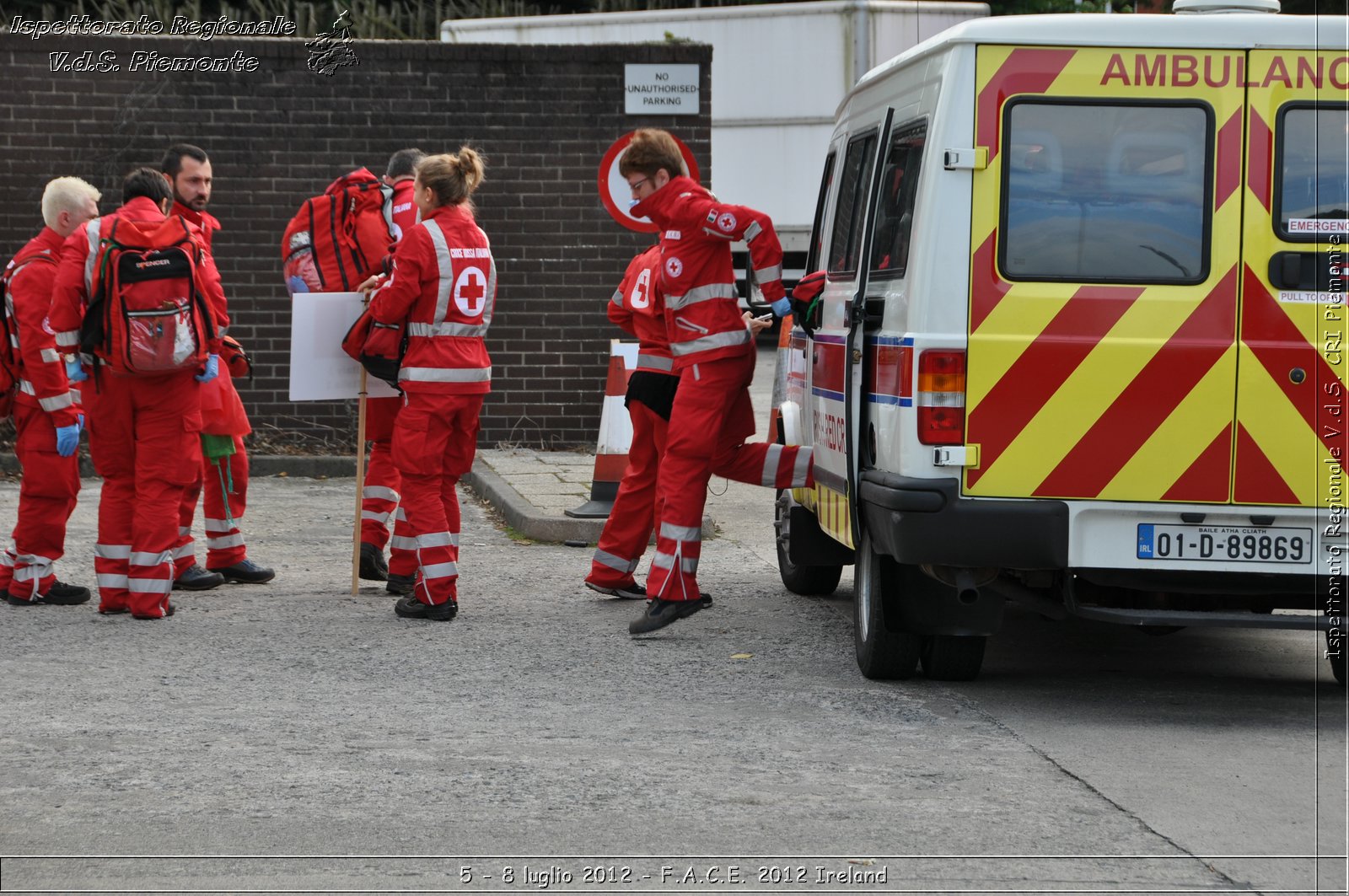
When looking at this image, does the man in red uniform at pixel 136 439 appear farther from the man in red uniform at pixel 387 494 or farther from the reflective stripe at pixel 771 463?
the reflective stripe at pixel 771 463

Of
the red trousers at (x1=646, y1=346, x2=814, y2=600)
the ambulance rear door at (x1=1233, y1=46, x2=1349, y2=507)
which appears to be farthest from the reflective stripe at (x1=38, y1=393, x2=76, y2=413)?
the ambulance rear door at (x1=1233, y1=46, x2=1349, y2=507)

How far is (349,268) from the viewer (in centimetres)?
891

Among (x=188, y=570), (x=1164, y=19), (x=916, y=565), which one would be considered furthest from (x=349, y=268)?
(x=1164, y=19)

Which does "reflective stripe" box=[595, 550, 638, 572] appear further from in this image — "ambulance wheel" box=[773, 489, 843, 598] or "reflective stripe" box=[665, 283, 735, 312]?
"reflective stripe" box=[665, 283, 735, 312]

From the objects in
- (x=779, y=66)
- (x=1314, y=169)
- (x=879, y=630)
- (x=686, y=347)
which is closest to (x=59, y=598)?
(x=686, y=347)

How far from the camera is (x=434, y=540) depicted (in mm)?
7574

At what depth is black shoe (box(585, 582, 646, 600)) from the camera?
8.15m

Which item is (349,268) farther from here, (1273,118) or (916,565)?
(1273,118)

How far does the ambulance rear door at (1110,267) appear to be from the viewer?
5.68 meters

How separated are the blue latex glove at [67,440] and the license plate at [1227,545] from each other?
4.60 meters

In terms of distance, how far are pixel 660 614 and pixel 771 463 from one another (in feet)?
2.64

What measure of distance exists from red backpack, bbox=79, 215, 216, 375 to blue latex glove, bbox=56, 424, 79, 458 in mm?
463

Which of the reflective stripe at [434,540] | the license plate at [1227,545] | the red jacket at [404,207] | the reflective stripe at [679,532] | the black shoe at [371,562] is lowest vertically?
the black shoe at [371,562]

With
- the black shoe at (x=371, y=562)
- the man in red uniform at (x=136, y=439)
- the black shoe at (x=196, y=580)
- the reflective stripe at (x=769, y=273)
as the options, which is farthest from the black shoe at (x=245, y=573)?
the reflective stripe at (x=769, y=273)
